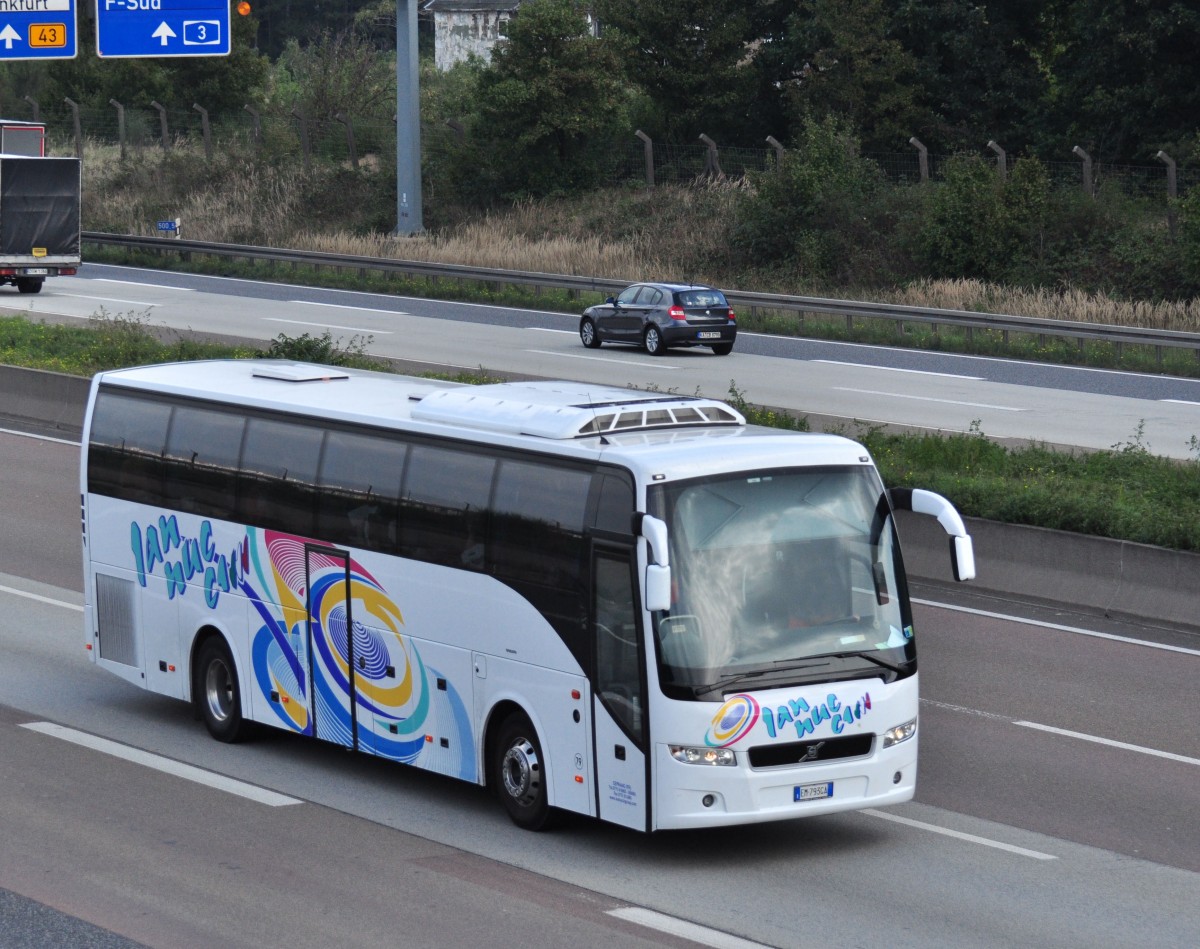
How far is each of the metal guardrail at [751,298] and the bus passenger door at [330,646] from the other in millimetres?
23598

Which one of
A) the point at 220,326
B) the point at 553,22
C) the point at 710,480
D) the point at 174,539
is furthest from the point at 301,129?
the point at 710,480

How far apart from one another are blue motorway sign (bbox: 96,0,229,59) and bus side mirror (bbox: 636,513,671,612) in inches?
940

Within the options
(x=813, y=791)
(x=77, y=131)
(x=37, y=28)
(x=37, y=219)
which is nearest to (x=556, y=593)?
(x=813, y=791)

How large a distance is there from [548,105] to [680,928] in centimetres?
4704

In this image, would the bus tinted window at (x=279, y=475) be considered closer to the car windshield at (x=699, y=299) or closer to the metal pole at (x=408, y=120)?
the car windshield at (x=699, y=299)

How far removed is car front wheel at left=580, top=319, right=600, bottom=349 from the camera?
3494 cm

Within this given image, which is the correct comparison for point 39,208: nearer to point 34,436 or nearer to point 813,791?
point 34,436

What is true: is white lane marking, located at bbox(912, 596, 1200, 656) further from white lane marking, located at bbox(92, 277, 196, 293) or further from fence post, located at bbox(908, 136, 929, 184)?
fence post, located at bbox(908, 136, 929, 184)

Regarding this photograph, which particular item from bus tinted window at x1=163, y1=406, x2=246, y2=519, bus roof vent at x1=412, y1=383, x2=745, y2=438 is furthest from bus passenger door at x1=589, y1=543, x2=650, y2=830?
bus tinted window at x1=163, y1=406, x2=246, y2=519

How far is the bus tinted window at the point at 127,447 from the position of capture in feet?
42.1

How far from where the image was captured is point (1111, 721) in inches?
497

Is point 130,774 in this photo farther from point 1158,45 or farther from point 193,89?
point 193,89

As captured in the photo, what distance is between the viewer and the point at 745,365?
32406 millimetres

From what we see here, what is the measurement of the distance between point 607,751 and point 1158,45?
137ft
